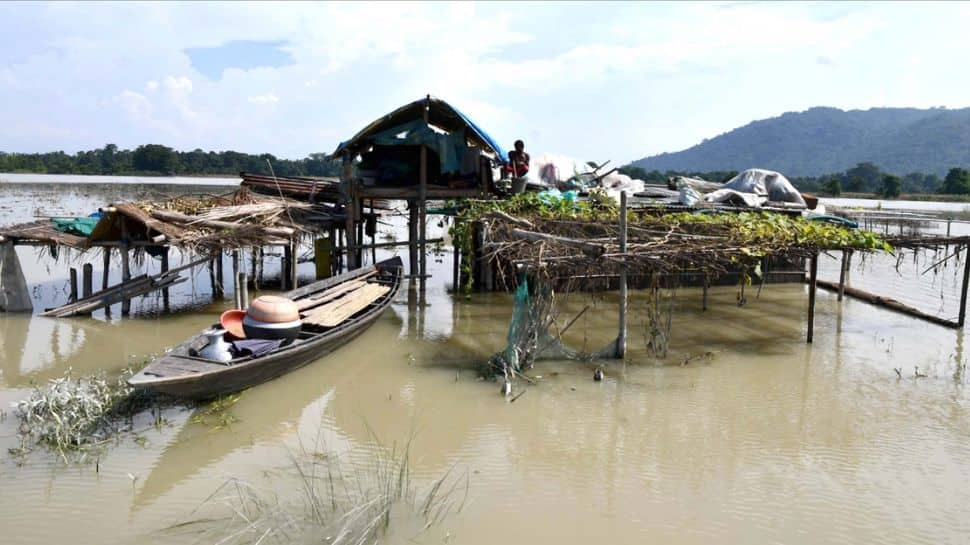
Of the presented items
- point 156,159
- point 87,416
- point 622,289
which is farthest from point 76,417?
point 156,159

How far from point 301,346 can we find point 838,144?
139978 millimetres

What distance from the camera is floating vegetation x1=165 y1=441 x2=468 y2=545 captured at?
488cm

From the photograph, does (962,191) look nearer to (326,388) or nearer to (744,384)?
(744,384)

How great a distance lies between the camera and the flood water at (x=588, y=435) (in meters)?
5.27

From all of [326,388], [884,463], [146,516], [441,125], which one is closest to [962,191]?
[441,125]

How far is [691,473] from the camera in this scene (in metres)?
6.12

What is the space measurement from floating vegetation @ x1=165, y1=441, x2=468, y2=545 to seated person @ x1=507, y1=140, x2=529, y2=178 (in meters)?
8.96

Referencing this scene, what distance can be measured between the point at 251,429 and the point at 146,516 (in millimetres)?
1690

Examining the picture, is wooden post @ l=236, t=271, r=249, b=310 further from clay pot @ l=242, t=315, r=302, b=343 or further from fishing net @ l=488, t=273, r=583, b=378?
fishing net @ l=488, t=273, r=583, b=378

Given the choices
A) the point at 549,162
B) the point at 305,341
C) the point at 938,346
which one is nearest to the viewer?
the point at 305,341

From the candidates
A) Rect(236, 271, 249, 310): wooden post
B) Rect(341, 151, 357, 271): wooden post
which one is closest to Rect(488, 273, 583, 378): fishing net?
Rect(236, 271, 249, 310): wooden post

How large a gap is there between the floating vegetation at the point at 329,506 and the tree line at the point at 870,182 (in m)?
20.4

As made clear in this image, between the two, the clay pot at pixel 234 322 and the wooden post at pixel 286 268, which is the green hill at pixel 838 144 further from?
the clay pot at pixel 234 322

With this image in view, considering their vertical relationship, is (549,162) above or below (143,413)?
above
